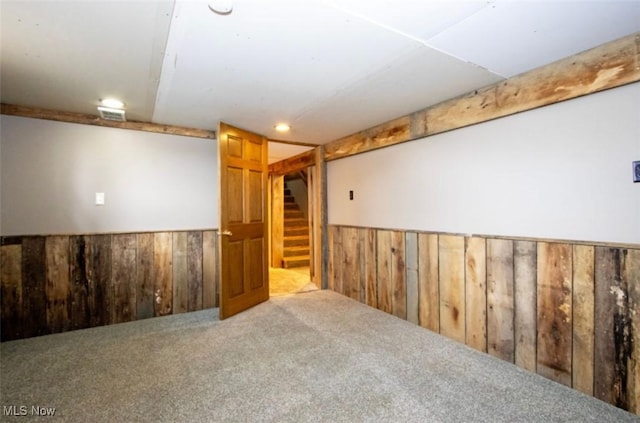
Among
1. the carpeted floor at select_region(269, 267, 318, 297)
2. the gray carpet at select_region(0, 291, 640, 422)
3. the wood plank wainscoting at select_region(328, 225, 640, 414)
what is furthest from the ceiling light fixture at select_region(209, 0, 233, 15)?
the carpeted floor at select_region(269, 267, 318, 297)

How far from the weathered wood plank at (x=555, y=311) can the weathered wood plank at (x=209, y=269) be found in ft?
10.4

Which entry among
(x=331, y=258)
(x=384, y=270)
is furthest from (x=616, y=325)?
(x=331, y=258)

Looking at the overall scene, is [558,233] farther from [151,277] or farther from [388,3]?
[151,277]

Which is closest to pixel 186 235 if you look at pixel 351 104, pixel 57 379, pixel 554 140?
pixel 57 379

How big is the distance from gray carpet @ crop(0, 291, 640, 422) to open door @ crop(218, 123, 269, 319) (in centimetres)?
49

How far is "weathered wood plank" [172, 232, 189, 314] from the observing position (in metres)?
3.38

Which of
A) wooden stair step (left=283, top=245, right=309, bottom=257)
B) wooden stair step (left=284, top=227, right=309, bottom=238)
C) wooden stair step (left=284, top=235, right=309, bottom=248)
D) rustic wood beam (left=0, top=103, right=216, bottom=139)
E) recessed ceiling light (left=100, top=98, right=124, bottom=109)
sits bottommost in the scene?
wooden stair step (left=283, top=245, right=309, bottom=257)

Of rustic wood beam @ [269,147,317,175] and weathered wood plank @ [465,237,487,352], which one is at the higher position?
rustic wood beam @ [269,147,317,175]

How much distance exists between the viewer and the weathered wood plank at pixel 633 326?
1617 mm

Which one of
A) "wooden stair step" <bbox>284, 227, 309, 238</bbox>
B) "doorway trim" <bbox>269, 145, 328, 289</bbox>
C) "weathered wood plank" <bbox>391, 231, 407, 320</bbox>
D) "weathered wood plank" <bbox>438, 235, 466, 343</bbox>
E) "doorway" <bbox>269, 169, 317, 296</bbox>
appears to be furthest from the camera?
"wooden stair step" <bbox>284, 227, 309, 238</bbox>

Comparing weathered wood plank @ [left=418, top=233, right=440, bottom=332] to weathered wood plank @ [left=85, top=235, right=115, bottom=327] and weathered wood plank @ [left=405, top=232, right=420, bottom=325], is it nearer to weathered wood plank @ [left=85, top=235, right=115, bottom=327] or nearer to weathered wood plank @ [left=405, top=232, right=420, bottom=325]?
weathered wood plank @ [left=405, top=232, right=420, bottom=325]

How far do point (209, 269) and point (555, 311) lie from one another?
329 centimetres

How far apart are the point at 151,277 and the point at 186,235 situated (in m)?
0.57

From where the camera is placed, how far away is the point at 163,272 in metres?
3.33
